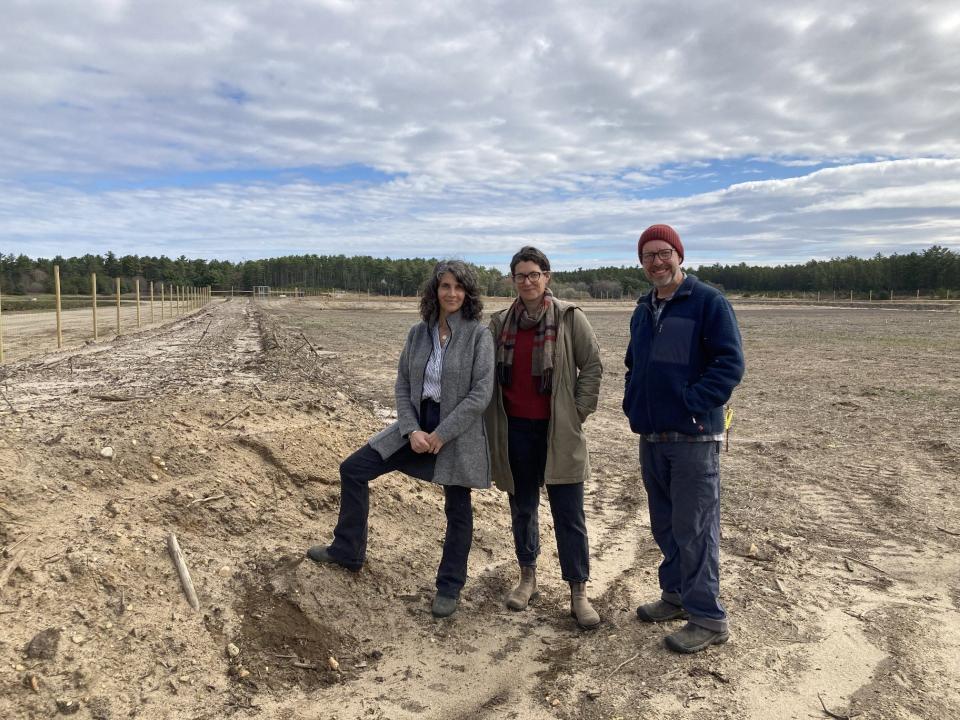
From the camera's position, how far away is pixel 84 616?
3117 millimetres

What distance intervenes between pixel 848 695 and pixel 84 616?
358cm

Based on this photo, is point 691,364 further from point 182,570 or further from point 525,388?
point 182,570

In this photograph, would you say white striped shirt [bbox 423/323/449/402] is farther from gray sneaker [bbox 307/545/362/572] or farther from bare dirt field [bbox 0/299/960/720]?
bare dirt field [bbox 0/299/960/720]

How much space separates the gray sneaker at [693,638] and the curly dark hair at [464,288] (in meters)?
1.91

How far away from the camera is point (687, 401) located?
9.87ft

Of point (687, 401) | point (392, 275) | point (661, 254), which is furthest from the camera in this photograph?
point (392, 275)

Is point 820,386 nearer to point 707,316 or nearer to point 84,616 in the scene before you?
point 707,316

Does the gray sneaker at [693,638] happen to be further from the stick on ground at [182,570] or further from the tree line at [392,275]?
the tree line at [392,275]

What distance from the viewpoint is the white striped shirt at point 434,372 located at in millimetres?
3445

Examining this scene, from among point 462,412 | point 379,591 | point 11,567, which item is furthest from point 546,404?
point 11,567

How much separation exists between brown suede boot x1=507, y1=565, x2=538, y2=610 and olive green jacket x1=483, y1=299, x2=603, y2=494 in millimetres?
695

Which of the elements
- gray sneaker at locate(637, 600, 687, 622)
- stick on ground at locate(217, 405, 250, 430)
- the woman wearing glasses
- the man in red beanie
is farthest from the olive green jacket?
stick on ground at locate(217, 405, 250, 430)

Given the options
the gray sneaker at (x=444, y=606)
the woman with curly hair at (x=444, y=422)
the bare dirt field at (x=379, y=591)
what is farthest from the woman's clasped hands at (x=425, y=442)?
the bare dirt field at (x=379, y=591)

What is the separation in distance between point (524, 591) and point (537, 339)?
60.5 inches
